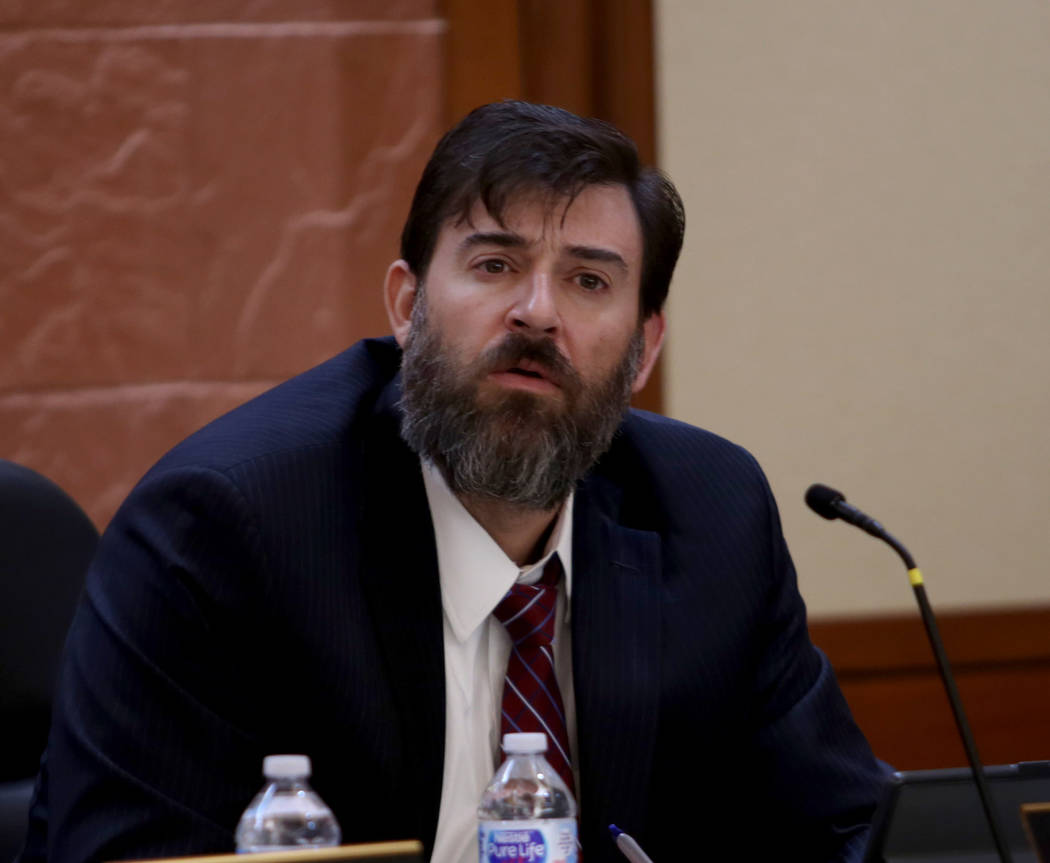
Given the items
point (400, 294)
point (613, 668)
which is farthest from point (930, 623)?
point (400, 294)

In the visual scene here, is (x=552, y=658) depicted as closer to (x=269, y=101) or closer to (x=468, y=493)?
(x=468, y=493)

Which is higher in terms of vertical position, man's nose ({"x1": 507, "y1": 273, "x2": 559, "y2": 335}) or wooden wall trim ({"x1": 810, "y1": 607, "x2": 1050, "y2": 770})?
man's nose ({"x1": 507, "y1": 273, "x2": 559, "y2": 335})

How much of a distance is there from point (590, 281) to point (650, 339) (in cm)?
31

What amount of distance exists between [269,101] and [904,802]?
226cm

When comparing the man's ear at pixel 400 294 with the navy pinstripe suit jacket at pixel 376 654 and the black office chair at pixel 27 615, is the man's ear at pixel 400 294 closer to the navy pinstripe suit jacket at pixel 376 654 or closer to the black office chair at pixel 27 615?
the navy pinstripe suit jacket at pixel 376 654

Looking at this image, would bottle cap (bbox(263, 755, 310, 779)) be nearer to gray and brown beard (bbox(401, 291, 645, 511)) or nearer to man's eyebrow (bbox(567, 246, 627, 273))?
gray and brown beard (bbox(401, 291, 645, 511))

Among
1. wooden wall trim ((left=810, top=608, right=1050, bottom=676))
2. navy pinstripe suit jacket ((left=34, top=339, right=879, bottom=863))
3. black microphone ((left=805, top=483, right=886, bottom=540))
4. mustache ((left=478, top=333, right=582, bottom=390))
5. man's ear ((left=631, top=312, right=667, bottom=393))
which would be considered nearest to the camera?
navy pinstripe suit jacket ((left=34, top=339, right=879, bottom=863))

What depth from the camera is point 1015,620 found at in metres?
3.25

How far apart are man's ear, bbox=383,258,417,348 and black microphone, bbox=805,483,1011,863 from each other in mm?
658

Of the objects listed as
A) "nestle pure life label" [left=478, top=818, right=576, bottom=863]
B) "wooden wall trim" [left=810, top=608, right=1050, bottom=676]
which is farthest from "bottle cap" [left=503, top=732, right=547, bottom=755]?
"wooden wall trim" [left=810, top=608, right=1050, bottom=676]

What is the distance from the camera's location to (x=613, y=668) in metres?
1.84

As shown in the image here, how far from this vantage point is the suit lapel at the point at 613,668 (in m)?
1.78

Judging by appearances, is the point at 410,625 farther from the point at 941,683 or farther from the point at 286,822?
the point at 941,683

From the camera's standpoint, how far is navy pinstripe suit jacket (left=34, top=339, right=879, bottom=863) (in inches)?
60.9
